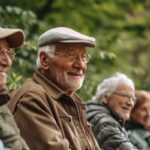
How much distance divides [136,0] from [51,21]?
5.10 ft

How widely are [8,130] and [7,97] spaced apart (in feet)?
1.36

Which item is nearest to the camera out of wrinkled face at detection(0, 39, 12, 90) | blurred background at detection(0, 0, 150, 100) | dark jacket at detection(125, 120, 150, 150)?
wrinkled face at detection(0, 39, 12, 90)

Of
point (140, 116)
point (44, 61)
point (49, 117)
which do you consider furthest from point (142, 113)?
point (49, 117)

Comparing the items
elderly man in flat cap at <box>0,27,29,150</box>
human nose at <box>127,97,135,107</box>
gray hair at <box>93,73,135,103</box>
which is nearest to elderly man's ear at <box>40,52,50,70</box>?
elderly man in flat cap at <box>0,27,29,150</box>

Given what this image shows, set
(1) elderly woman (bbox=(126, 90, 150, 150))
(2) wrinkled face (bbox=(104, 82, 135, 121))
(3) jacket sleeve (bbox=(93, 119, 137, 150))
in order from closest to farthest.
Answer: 1. (3) jacket sleeve (bbox=(93, 119, 137, 150))
2. (2) wrinkled face (bbox=(104, 82, 135, 121))
3. (1) elderly woman (bbox=(126, 90, 150, 150))

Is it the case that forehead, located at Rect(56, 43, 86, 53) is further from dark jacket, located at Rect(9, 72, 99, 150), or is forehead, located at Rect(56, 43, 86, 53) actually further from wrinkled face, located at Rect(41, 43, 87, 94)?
dark jacket, located at Rect(9, 72, 99, 150)

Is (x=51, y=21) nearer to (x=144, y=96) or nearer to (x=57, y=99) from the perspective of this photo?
(x=144, y=96)

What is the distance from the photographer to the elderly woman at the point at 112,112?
22.8 ft

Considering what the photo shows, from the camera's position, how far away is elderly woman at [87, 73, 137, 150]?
6.94m

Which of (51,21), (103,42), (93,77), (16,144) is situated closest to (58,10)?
(51,21)

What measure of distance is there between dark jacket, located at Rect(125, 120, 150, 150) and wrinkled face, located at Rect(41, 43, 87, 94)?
230 cm

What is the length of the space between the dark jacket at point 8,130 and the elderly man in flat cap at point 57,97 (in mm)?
267

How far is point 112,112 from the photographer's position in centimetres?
732

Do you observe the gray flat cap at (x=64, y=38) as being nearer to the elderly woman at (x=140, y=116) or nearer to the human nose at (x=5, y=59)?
the human nose at (x=5, y=59)
